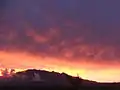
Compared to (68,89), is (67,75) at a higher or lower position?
higher

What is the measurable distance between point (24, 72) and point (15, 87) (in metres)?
8.55

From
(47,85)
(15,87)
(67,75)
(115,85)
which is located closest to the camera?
(15,87)

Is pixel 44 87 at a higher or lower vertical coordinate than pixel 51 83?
lower

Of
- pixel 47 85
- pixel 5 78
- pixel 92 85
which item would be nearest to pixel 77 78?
pixel 92 85

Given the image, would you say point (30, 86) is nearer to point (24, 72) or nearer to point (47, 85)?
point (47, 85)

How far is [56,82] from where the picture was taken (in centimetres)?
4238

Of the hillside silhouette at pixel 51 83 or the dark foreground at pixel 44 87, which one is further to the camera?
the hillside silhouette at pixel 51 83

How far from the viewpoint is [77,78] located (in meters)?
45.9

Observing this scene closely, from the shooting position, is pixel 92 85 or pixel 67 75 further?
pixel 67 75

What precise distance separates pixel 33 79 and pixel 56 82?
2.56 metres

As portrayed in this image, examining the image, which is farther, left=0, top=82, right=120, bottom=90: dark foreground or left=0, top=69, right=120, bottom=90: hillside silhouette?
left=0, top=69, right=120, bottom=90: hillside silhouette

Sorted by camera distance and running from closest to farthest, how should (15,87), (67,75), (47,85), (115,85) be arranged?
(15,87) → (47,85) → (115,85) → (67,75)

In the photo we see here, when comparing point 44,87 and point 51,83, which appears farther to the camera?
point 51,83

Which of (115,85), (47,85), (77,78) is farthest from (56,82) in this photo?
(115,85)
